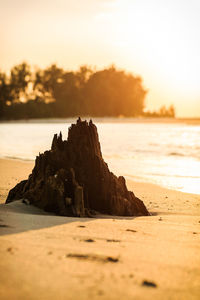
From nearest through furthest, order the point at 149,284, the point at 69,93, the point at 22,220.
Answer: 1. the point at 149,284
2. the point at 22,220
3. the point at 69,93

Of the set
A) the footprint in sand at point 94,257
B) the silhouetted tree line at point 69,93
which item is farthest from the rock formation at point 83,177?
the silhouetted tree line at point 69,93

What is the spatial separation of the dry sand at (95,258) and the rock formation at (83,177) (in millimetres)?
832

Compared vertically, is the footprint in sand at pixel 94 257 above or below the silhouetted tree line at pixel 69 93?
below

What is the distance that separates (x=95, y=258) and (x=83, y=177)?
275 centimetres

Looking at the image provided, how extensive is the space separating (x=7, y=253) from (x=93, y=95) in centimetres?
11485

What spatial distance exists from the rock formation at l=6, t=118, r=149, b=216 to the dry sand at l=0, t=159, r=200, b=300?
0.83 meters

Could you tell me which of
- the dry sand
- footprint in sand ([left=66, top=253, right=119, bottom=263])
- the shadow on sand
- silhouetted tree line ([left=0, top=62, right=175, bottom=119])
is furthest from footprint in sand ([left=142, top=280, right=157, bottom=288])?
silhouetted tree line ([left=0, top=62, right=175, bottom=119])

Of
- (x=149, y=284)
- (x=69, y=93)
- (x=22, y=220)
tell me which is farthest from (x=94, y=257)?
(x=69, y=93)

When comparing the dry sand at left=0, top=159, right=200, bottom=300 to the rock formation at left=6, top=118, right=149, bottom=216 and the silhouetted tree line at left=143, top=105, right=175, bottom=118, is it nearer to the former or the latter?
the rock formation at left=6, top=118, right=149, bottom=216

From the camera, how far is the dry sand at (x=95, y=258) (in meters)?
2.42

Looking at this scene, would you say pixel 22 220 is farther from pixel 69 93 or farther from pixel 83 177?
pixel 69 93

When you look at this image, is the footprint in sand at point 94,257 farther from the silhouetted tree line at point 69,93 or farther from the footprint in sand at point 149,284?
the silhouetted tree line at point 69,93

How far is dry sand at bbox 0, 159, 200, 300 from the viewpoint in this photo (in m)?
2.42

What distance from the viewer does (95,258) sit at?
2.96 metres
